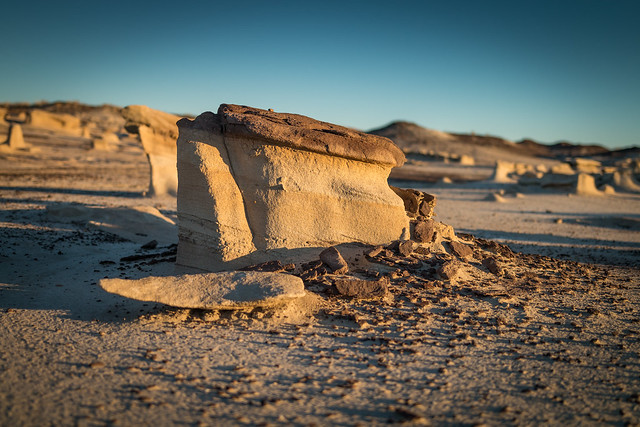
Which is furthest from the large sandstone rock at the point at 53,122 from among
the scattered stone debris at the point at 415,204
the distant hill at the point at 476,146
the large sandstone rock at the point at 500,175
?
the scattered stone debris at the point at 415,204

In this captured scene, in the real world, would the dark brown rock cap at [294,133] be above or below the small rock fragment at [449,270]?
above

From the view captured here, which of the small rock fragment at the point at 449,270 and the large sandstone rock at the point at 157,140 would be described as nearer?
the small rock fragment at the point at 449,270

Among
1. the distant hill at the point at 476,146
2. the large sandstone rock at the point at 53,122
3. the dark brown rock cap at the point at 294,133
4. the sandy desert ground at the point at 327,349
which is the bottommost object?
the sandy desert ground at the point at 327,349

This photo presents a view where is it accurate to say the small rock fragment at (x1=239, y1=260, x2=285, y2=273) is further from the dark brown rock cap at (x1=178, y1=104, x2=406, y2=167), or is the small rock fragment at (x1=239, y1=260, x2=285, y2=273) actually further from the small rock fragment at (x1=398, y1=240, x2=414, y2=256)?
the small rock fragment at (x1=398, y1=240, x2=414, y2=256)

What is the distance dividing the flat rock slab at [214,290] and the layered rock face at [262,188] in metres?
1.04

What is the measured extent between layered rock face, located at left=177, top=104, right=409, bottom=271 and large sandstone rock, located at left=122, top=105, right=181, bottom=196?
8709mm

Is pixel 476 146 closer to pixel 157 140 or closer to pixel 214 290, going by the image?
pixel 157 140

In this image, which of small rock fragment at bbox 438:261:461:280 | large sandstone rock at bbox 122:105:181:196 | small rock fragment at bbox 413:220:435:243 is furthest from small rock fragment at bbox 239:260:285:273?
large sandstone rock at bbox 122:105:181:196

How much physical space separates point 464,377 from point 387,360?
621 millimetres

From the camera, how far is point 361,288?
190 inches

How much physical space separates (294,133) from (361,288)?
6.98ft

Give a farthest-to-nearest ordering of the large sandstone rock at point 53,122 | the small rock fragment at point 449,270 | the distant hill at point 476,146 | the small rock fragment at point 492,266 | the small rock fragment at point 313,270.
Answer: the distant hill at point 476,146
the large sandstone rock at point 53,122
the small rock fragment at point 492,266
the small rock fragment at point 449,270
the small rock fragment at point 313,270

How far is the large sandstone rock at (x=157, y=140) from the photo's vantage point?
13.3 meters

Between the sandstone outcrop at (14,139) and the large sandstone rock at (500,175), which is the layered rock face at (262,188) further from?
→ the sandstone outcrop at (14,139)
